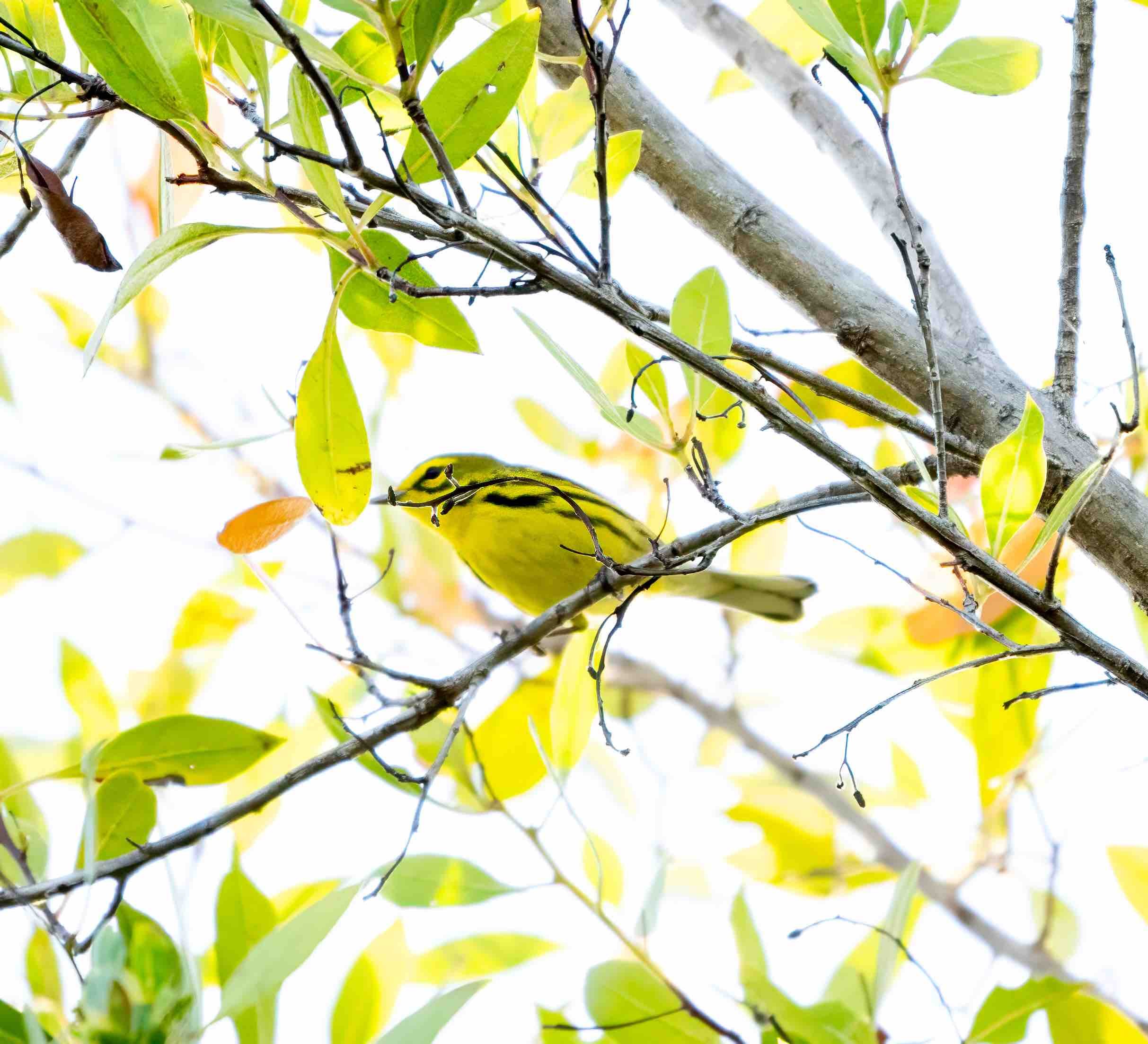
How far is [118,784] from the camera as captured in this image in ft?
4.42

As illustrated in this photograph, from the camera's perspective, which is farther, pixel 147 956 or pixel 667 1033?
pixel 667 1033

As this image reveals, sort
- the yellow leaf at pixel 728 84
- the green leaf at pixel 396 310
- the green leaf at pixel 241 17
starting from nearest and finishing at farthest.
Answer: the green leaf at pixel 241 17 < the green leaf at pixel 396 310 < the yellow leaf at pixel 728 84

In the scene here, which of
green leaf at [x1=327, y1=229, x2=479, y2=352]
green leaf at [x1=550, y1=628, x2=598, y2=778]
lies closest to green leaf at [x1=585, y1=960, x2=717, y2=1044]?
green leaf at [x1=550, y1=628, x2=598, y2=778]

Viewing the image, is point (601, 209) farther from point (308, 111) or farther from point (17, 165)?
point (17, 165)

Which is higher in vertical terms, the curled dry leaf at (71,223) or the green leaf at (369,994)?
the curled dry leaf at (71,223)

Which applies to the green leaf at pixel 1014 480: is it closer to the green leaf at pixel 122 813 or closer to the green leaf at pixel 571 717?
the green leaf at pixel 571 717

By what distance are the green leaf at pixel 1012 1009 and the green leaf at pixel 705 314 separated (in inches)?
32.6

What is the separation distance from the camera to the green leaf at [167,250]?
3.22ft

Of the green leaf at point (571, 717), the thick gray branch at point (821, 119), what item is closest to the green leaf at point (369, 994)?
the green leaf at point (571, 717)

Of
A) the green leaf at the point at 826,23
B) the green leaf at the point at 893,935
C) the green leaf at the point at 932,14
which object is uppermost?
the green leaf at the point at 932,14

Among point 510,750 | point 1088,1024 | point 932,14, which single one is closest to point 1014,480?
point 932,14

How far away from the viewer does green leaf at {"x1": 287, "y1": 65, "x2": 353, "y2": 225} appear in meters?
0.94

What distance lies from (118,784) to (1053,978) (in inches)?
45.9

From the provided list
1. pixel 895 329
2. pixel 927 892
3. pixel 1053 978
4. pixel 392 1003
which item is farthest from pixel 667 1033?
pixel 927 892
